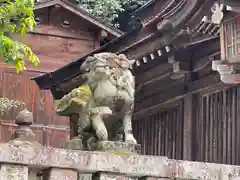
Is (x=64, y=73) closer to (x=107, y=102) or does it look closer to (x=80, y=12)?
(x=80, y=12)

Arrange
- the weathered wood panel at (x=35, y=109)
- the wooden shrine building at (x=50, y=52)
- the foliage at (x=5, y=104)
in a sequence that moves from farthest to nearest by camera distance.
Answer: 1. the wooden shrine building at (x=50, y=52)
2. the weathered wood panel at (x=35, y=109)
3. the foliage at (x=5, y=104)

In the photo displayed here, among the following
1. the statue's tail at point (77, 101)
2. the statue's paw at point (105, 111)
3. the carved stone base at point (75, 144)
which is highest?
the statue's tail at point (77, 101)

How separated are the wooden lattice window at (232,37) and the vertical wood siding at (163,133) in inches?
132

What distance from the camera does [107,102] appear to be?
6.40 m

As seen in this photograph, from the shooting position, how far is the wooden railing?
5012 mm

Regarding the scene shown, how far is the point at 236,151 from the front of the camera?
991 centimetres

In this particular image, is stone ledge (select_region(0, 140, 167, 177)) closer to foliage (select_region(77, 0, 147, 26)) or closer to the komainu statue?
the komainu statue

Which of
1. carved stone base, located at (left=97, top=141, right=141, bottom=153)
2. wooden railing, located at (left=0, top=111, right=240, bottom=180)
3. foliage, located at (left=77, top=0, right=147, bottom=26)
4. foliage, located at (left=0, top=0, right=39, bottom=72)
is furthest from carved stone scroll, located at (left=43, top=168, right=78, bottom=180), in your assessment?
foliage, located at (left=77, top=0, right=147, bottom=26)

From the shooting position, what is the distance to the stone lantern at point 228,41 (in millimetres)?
8398

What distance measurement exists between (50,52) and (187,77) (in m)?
8.80

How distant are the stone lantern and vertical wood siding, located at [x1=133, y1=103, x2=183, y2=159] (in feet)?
10.6

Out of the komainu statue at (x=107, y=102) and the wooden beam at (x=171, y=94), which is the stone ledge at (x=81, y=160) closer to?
the komainu statue at (x=107, y=102)

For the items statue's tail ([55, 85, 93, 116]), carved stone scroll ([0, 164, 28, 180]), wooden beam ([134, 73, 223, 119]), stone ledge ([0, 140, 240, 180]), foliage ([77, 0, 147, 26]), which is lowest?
carved stone scroll ([0, 164, 28, 180])

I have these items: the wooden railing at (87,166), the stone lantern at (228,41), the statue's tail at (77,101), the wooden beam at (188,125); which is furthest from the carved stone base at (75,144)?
the wooden beam at (188,125)
